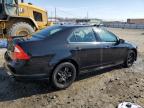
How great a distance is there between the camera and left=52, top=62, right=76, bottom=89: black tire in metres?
5.37

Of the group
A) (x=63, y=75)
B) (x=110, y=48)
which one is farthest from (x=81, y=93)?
(x=110, y=48)

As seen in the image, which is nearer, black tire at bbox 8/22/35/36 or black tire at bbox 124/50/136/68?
black tire at bbox 124/50/136/68

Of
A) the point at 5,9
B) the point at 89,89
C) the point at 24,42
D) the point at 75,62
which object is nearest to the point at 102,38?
the point at 75,62

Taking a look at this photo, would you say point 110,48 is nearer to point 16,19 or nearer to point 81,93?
point 81,93

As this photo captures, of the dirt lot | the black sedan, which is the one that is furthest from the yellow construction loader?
the black sedan

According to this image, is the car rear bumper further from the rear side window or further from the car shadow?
the rear side window

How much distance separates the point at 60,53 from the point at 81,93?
3.54 feet

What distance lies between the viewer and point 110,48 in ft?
21.7

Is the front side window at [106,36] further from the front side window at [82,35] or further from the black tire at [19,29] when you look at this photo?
the black tire at [19,29]

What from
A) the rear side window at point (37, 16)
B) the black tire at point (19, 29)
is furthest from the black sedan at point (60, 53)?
the rear side window at point (37, 16)

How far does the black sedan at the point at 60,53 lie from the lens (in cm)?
500

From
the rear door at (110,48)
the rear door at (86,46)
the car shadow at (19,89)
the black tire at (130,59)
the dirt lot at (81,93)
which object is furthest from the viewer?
the black tire at (130,59)

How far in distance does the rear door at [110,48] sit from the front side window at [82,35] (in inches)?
11.5

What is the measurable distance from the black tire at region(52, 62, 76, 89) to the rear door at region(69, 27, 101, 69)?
0.36 meters
